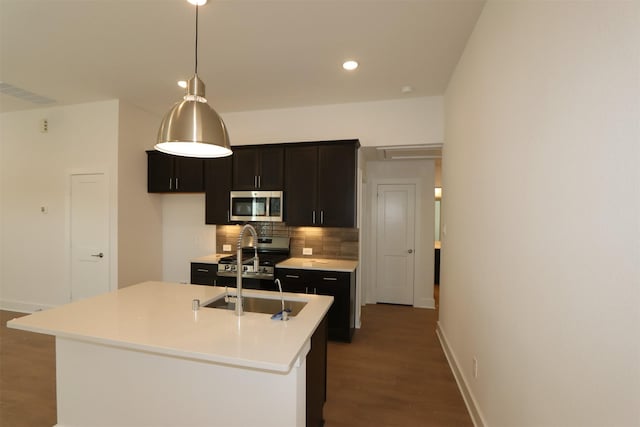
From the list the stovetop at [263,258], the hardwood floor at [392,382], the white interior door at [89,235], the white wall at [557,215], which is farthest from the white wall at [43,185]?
the white wall at [557,215]

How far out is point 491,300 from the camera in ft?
6.30

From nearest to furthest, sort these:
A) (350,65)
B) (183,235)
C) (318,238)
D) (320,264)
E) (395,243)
Result: (350,65) < (320,264) < (318,238) < (183,235) < (395,243)

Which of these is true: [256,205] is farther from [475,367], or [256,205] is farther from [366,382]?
[475,367]

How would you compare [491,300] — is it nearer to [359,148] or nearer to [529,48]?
[529,48]

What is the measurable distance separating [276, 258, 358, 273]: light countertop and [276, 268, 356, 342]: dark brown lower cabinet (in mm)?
46

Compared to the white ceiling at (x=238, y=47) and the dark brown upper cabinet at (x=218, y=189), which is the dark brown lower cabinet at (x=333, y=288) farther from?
the white ceiling at (x=238, y=47)

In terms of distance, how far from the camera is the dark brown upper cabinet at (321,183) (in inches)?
145

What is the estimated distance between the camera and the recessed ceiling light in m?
2.91

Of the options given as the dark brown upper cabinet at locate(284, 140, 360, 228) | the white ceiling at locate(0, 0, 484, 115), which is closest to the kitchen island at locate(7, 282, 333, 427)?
the dark brown upper cabinet at locate(284, 140, 360, 228)

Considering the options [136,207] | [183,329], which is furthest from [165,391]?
[136,207]

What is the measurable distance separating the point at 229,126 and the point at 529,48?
12.8 feet

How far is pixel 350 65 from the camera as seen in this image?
9.71 ft

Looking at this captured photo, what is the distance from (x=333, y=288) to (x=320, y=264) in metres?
0.38

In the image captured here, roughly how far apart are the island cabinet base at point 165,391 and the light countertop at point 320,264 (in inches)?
77.6
